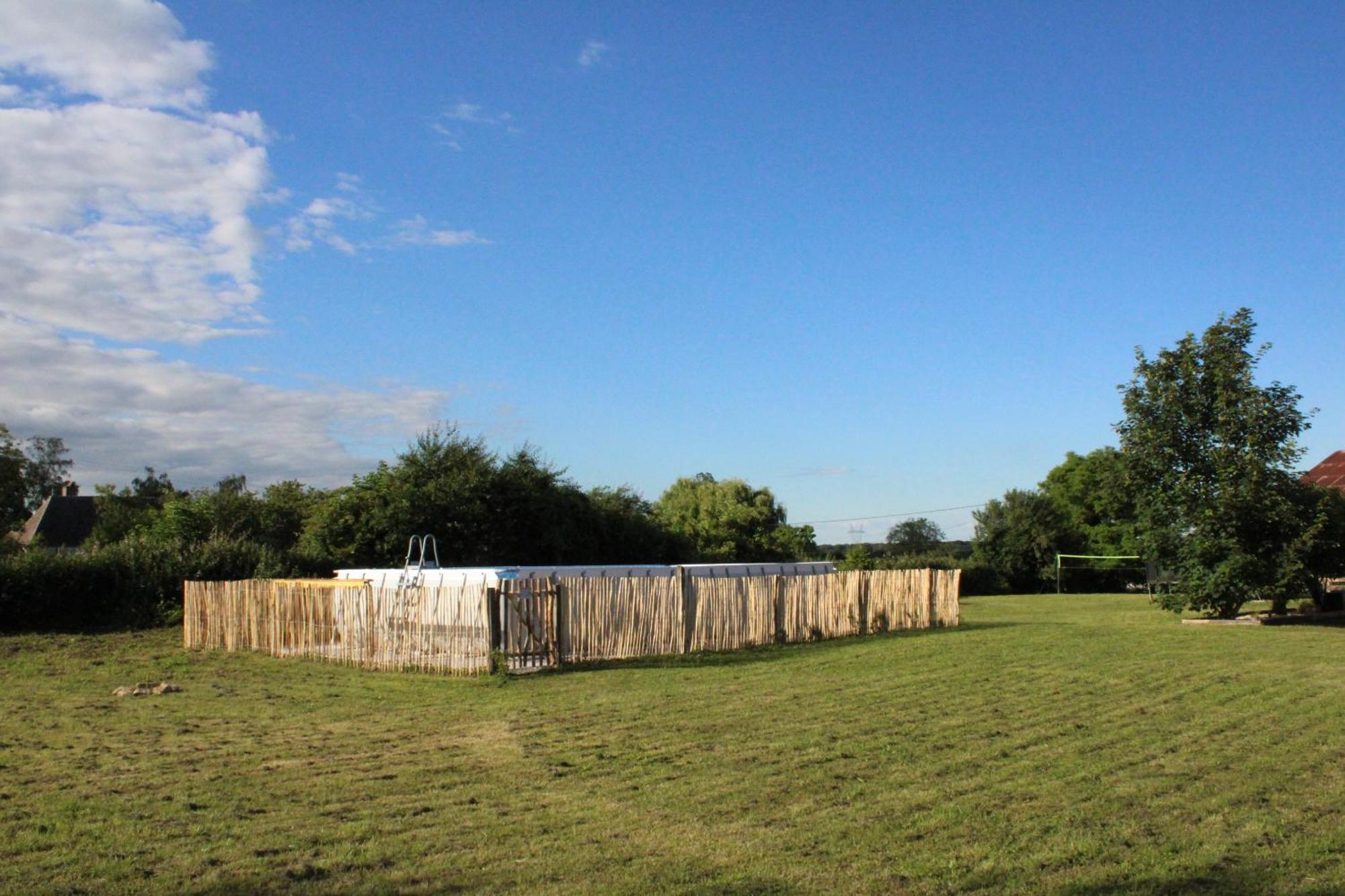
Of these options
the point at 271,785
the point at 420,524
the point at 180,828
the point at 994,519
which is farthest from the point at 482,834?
the point at 994,519

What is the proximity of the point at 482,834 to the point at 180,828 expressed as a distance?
1938mm

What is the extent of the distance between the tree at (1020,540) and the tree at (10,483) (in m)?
51.8

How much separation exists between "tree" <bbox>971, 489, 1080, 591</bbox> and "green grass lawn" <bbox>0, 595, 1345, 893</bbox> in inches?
1911

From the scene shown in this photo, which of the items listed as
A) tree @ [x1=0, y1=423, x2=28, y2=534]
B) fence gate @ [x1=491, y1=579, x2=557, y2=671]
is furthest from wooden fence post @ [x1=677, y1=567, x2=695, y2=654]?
tree @ [x1=0, y1=423, x2=28, y2=534]

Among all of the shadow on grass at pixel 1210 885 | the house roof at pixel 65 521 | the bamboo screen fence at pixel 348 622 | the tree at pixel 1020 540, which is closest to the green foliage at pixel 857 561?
the tree at pixel 1020 540

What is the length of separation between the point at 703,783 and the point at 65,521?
59.2m

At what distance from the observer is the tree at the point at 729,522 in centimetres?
5381

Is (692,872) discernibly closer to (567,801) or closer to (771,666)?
(567,801)

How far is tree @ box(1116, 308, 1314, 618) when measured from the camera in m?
23.6

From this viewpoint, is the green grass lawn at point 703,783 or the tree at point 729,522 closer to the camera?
the green grass lawn at point 703,783

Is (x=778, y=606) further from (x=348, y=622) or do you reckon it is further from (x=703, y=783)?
(x=703, y=783)

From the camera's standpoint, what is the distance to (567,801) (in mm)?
7320

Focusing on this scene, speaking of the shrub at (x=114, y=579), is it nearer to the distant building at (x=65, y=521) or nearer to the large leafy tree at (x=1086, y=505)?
the distant building at (x=65, y=521)

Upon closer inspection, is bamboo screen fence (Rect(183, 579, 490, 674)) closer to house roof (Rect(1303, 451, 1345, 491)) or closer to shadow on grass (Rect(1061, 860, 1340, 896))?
shadow on grass (Rect(1061, 860, 1340, 896))
